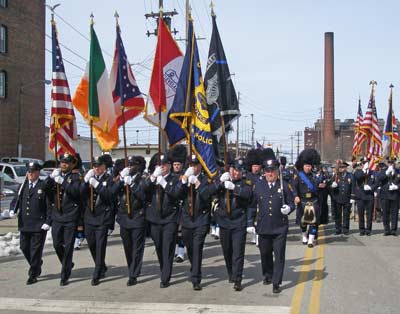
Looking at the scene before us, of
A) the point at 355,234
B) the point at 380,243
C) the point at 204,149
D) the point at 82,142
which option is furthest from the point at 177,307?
the point at 82,142

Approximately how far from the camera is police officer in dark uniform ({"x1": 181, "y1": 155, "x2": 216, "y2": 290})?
7.33m

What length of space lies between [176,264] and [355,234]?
572cm

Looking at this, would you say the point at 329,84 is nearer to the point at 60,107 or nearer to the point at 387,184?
the point at 387,184

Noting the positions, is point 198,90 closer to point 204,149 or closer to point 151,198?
point 204,149

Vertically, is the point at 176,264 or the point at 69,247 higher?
the point at 69,247

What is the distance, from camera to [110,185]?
775 centimetres

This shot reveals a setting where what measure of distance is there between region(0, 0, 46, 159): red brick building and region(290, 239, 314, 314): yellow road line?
28.0 meters

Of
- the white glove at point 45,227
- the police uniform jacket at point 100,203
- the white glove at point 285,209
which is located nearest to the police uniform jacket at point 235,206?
the white glove at point 285,209

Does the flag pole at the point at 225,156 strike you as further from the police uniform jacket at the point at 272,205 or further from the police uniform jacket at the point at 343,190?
the police uniform jacket at the point at 343,190

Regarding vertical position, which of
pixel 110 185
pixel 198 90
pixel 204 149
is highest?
pixel 198 90

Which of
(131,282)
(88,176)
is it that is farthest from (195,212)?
(88,176)

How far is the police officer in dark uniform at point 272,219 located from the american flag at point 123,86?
3.11 m

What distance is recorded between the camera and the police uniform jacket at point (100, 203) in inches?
303

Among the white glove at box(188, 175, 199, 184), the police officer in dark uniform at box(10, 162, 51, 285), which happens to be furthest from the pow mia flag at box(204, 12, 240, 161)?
the police officer in dark uniform at box(10, 162, 51, 285)
